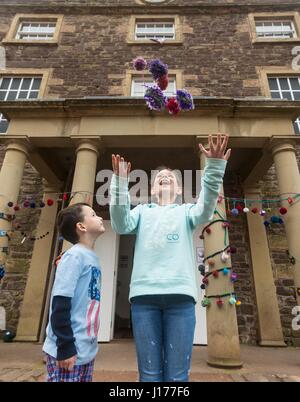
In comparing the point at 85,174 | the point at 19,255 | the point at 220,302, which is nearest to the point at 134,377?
the point at 220,302

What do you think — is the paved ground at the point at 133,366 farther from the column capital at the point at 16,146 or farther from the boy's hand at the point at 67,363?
the column capital at the point at 16,146

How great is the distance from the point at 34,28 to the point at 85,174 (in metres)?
8.11

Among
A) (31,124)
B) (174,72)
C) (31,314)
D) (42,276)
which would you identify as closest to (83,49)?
(174,72)

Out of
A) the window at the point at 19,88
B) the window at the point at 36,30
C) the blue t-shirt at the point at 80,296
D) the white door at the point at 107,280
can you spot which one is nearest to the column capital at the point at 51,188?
the white door at the point at 107,280

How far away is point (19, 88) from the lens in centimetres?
889

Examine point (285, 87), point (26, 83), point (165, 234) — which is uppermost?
point (26, 83)

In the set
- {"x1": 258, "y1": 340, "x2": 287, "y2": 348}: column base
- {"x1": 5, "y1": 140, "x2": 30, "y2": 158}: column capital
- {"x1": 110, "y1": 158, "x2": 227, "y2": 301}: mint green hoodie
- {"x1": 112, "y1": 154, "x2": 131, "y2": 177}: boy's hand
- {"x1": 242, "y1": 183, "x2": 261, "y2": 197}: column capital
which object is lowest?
{"x1": 258, "y1": 340, "x2": 287, "y2": 348}: column base

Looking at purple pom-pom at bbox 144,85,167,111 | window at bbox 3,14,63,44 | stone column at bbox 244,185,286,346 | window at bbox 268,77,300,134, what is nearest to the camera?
purple pom-pom at bbox 144,85,167,111

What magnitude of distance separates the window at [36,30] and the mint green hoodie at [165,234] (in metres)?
10.4

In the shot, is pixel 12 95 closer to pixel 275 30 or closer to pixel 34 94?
pixel 34 94

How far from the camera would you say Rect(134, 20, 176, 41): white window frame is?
10.0 metres

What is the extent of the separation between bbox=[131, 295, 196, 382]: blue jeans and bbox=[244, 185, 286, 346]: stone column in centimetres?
537

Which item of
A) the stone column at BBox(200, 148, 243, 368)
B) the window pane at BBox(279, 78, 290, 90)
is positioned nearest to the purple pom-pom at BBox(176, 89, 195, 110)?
the stone column at BBox(200, 148, 243, 368)
